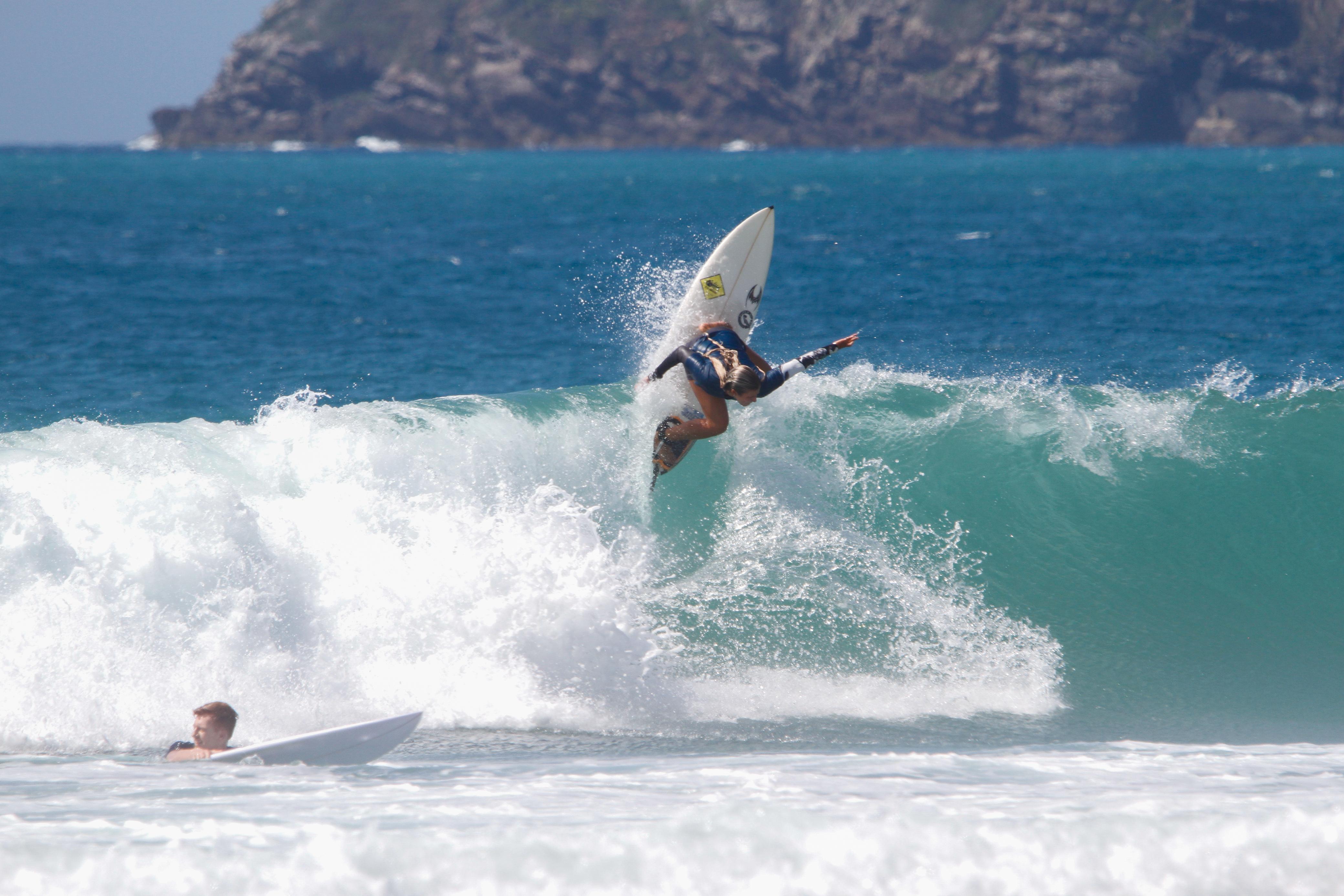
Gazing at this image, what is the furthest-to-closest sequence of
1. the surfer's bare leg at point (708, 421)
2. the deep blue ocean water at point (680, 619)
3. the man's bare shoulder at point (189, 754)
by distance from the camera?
the surfer's bare leg at point (708, 421)
the man's bare shoulder at point (189, 754)
the deep blue ocean water at point (680, 619)

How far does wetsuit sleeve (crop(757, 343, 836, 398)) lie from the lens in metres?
8.78

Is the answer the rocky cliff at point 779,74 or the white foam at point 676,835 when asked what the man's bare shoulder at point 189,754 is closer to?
the white foam at point 676,835

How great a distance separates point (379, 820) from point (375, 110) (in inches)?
6259

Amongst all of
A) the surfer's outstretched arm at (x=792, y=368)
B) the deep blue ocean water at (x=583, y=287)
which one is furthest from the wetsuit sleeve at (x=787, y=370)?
the deep blue ocean water at (x=583, y=287)

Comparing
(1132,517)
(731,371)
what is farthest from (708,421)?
(1132,517)

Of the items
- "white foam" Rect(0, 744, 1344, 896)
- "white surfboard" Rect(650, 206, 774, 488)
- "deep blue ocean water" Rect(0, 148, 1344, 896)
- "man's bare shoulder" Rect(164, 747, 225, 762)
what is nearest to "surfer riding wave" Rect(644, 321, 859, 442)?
"white surfboard" Rect(650, 206, 774, 488)

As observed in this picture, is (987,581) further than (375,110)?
No

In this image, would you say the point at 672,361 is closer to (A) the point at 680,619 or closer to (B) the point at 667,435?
(B) the point at 667,435

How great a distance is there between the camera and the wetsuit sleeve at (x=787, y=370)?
28.8ft

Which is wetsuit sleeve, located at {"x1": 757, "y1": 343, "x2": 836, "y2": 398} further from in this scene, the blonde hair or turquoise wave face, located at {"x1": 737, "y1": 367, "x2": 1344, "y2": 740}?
turquoise wave face, located at {"x1": 737, "y1": 367, "x2": 1344, "y2": 740}

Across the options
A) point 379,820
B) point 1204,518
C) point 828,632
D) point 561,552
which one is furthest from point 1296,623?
point 379,820

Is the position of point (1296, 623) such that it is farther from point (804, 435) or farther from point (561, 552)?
point (561, 552)

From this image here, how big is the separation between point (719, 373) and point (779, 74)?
468 ft

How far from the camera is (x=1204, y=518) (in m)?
10.6
